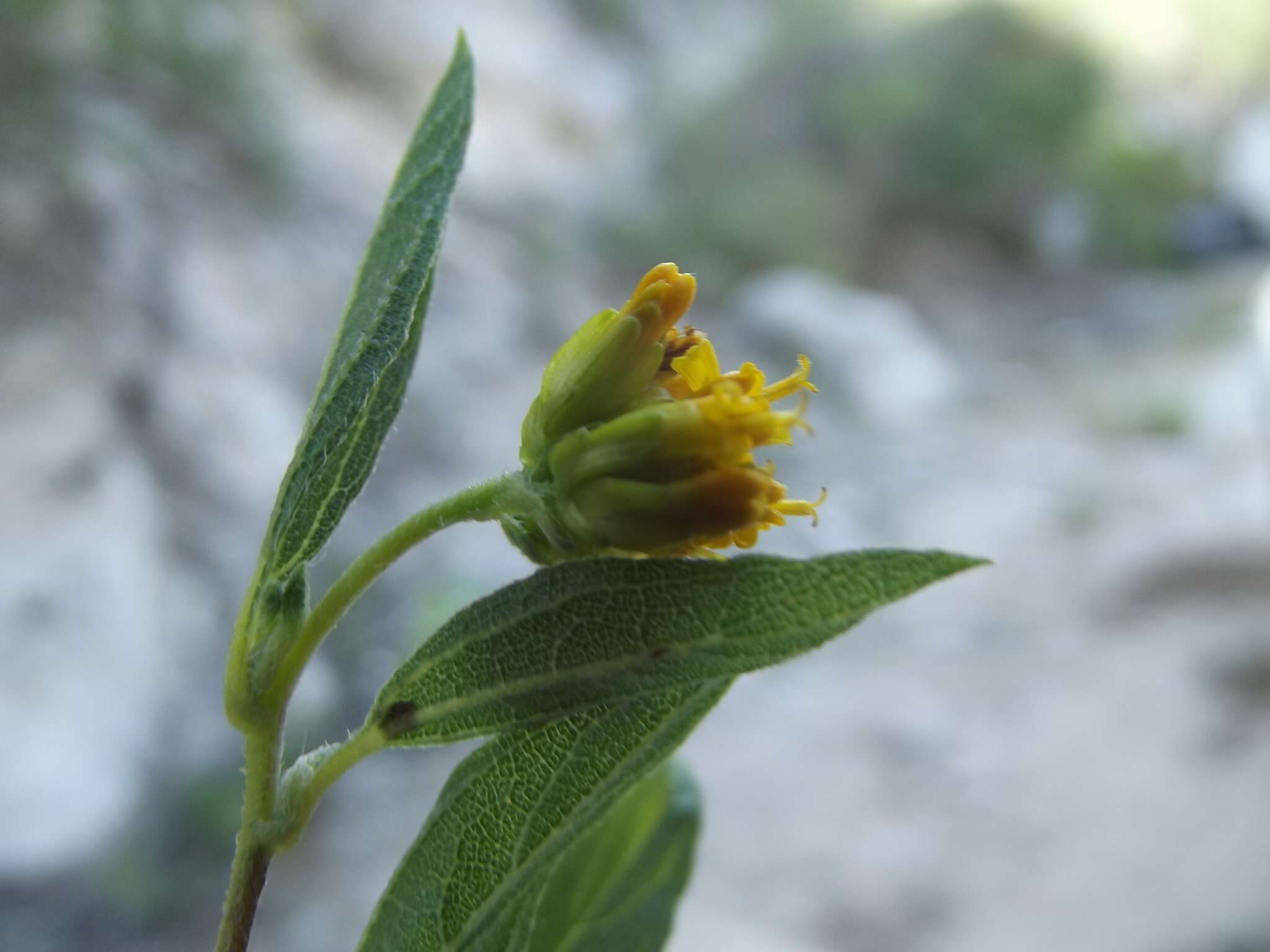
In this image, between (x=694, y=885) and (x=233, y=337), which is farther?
(x=233, y=337)

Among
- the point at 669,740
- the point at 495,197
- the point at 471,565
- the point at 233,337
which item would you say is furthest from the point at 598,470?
the point at 495,197

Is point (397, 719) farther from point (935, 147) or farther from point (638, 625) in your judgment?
point (935, 147)

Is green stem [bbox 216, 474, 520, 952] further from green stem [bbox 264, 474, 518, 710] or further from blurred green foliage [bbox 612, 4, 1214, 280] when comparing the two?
blurred green foliage [bbox 612, 4, 1214, 280]

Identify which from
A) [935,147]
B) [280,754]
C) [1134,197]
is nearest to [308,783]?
[280,754]

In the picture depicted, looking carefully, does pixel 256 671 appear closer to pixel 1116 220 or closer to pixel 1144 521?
pixel 1144 521

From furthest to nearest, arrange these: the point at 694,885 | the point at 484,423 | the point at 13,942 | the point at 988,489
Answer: the point at 988,489, the point at 484,423, the point at 694,885, the point at 13,942

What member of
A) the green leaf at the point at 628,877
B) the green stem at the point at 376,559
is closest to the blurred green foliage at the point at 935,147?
the green leaf at the point at 628,877

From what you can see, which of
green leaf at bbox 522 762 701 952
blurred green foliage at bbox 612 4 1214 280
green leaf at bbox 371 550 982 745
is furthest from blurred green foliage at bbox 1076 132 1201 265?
green leaf at bbox 371 550 982 745
